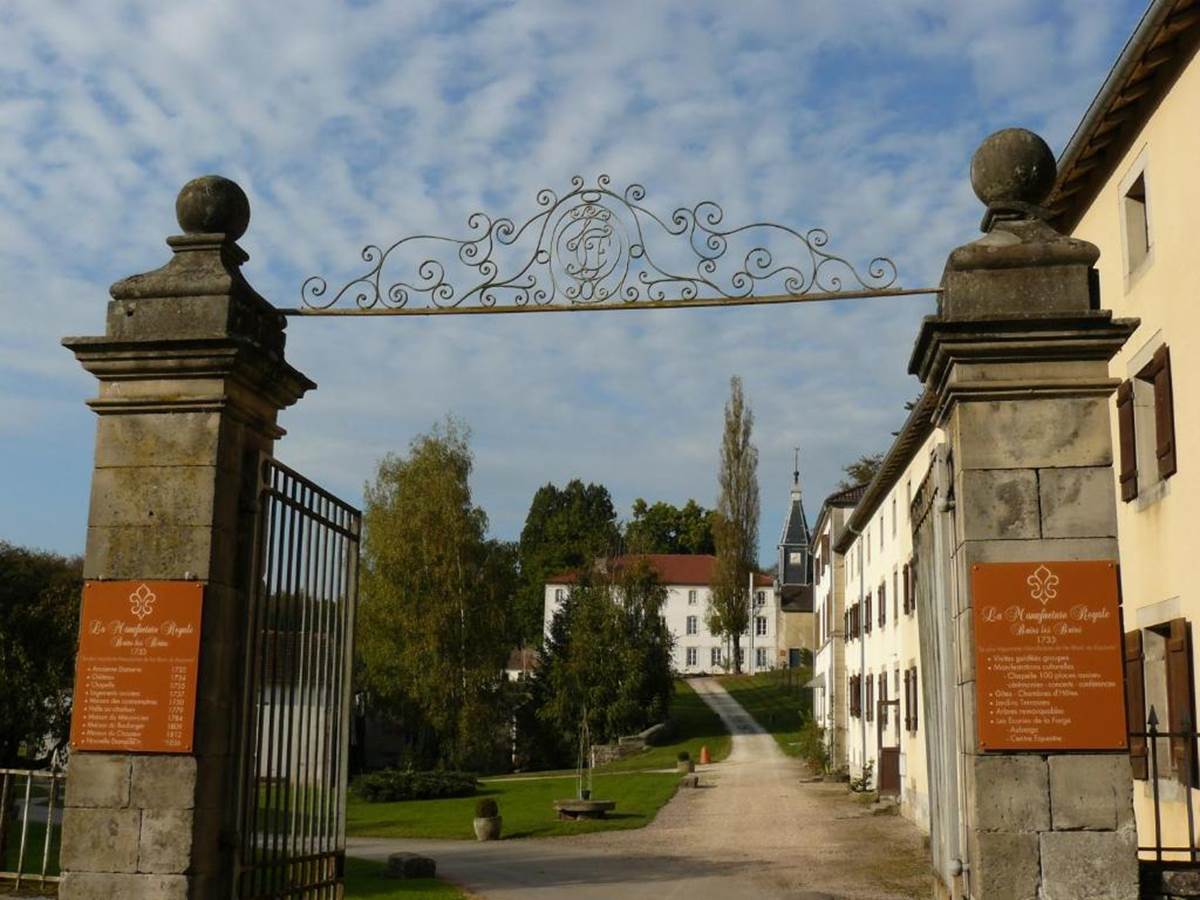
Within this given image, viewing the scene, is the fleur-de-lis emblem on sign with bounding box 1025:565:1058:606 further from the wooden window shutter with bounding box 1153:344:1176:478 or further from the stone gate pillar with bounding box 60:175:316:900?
Result: the wooden window shutter with bounding box 1153:344:1176:478

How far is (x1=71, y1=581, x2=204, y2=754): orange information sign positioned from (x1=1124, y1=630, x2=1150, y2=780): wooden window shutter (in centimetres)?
1028

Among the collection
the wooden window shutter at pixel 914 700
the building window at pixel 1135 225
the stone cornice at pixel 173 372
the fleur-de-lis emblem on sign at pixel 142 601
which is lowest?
the wooden window shutter at pixel 914 700

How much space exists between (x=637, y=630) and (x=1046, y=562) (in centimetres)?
4170

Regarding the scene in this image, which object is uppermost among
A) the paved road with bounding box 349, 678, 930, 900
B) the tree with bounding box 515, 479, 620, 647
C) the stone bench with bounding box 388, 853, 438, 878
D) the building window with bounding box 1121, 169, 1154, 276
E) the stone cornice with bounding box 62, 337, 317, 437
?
the tree with bounding box 515, 479, 620, 647

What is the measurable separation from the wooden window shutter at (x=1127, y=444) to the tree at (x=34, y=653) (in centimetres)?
2285

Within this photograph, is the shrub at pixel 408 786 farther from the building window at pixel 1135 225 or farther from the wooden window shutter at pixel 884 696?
the building window at pixel 1135 225

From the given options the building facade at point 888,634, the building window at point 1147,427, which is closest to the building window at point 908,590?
the building facade at point 888,634

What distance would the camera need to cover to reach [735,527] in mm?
70438

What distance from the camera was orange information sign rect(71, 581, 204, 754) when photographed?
6.63 m

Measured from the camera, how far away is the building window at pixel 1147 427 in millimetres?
12797

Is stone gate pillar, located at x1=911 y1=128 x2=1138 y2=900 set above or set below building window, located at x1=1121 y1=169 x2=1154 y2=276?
below

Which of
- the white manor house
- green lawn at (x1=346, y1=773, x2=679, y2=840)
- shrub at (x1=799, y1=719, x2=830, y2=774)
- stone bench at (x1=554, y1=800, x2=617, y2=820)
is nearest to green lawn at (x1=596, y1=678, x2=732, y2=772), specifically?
green lawn at (x1=346, y1=773, x2=679, y2=840)

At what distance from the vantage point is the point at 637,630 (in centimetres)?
4759

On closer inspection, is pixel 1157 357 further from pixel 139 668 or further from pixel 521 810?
pixel 521 810
